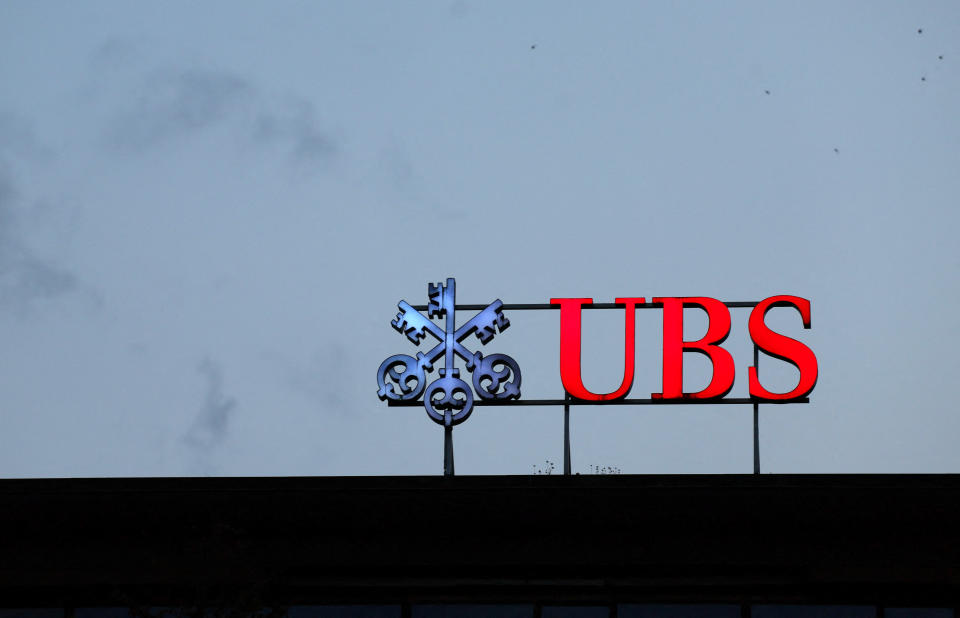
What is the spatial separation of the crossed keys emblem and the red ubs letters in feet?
4.77

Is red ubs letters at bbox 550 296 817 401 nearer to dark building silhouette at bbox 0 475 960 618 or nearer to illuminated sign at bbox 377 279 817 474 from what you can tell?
illuminated sign at bbox 377 279 817 474

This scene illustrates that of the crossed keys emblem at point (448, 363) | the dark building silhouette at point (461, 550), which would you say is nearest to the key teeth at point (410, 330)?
the crossed keys emblem at point (448, 363)

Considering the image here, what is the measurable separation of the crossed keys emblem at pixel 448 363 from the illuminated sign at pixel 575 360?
22 mm

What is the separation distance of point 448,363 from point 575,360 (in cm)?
312

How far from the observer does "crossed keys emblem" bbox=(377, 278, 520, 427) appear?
1324 inches

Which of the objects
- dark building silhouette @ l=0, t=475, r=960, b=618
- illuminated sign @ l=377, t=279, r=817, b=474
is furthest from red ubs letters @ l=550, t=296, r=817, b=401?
dark building silhouette @ l=0, t=475, r=960, b=618

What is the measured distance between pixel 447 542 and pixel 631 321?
10137 mm

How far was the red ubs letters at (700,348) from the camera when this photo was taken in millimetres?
32438

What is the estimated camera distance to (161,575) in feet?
84.3

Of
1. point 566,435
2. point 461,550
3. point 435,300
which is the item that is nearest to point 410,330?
point 435,300

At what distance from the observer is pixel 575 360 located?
109 ft

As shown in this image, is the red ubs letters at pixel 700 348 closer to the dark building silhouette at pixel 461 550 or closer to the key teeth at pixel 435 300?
the key teeth at pixel 435 300

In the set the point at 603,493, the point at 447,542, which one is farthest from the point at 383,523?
the point at 603,493

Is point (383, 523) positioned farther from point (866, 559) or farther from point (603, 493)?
point (866, 559)
